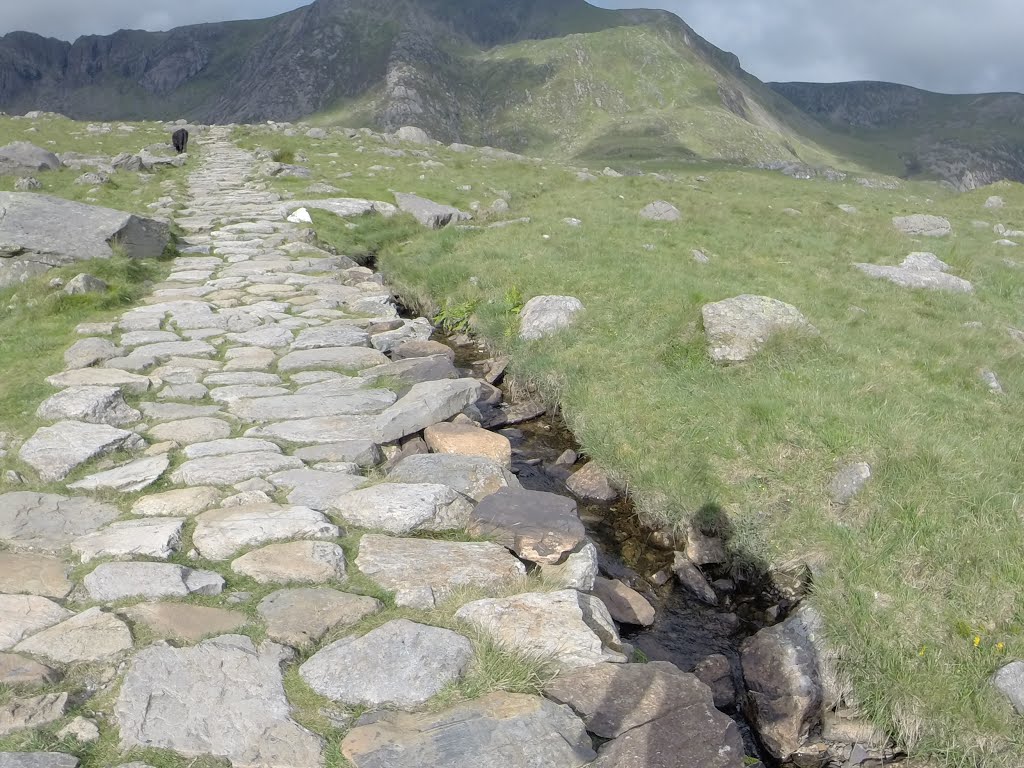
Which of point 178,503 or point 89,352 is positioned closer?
point 178,503

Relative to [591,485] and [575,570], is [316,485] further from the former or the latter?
[591,485]

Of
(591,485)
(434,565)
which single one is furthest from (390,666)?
(591,485)

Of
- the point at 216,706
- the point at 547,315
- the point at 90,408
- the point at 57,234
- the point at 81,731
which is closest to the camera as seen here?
the point at 81,731

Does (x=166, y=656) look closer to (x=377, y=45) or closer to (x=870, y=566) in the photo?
(x=870, y=566)

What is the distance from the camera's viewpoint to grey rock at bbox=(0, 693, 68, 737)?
3.25 m

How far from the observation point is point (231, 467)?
5.99 meters

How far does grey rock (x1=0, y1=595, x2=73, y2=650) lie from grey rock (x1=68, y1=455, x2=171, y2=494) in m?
1.53

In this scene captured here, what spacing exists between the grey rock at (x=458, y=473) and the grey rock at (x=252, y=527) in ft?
3.20

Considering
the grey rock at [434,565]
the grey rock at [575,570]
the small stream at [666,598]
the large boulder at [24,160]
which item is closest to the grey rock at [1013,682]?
the small stream at [666,598]

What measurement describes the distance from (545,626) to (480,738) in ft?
3.18

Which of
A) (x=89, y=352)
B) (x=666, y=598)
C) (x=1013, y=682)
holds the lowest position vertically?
(x=666, y=598)

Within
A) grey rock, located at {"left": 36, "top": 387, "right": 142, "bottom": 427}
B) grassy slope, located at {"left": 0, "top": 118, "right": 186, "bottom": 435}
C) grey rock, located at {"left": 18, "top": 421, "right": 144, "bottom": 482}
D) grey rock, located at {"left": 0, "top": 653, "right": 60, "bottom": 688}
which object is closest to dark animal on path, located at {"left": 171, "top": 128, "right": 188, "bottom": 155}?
grassy slope, located at {"left": 0, "top": 118, "right": 186, "bottom": 435}

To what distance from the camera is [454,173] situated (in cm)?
2595

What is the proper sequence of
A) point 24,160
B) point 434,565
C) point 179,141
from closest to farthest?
point 434,565, point 24,160, point 179,141
